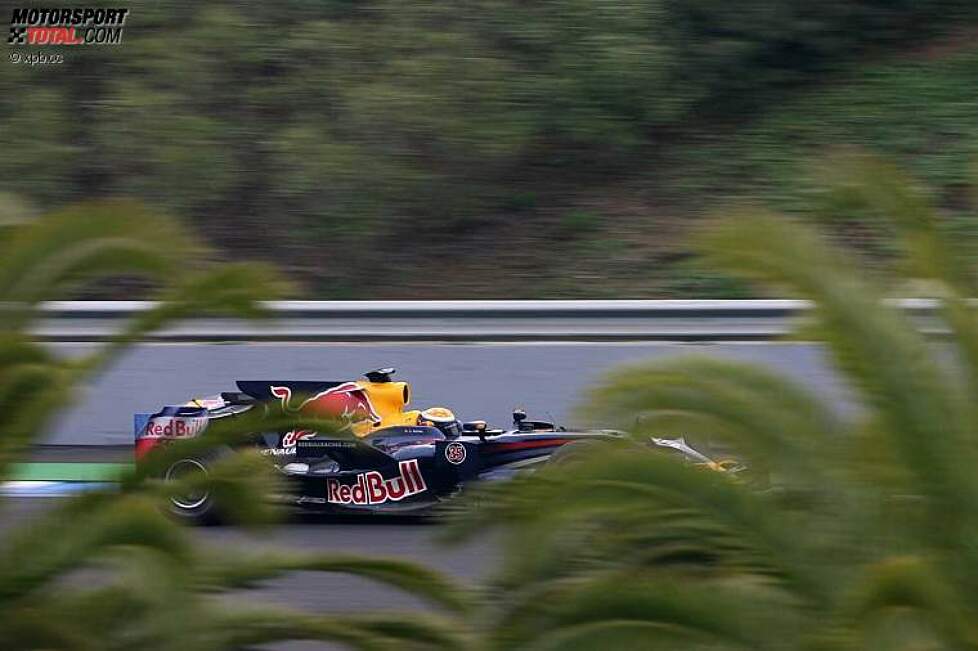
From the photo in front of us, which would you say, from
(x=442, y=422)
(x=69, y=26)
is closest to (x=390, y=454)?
(x=442, y=422)

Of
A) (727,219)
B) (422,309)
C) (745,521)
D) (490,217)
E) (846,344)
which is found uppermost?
(490,217)

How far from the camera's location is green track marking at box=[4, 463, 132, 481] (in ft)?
10.2

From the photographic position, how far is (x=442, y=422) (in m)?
7.46

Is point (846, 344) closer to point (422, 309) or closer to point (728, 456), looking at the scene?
point (728, 456)

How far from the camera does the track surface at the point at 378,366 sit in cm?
838

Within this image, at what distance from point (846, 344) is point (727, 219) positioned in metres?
0.37

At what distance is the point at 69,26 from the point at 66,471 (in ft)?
20.2

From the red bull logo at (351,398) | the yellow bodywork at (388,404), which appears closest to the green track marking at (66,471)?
the red bull logo at (351,398)

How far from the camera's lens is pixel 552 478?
9.80ft

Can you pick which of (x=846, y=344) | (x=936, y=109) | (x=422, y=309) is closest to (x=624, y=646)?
(x=846, y=344)

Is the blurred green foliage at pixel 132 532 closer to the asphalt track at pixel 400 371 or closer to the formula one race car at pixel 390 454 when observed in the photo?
the formula one race car at pixel 390 454

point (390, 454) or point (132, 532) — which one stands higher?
point (390, 454)

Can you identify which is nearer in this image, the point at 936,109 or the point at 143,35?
the point at 936,109

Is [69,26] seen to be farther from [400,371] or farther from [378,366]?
[400,371]
